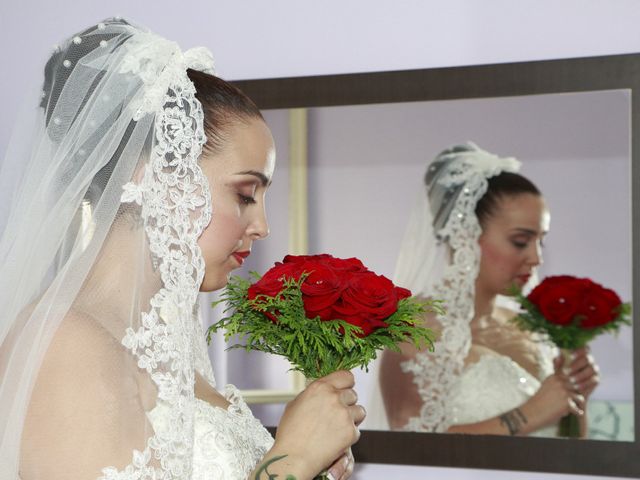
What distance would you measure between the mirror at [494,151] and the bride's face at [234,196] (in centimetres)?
82

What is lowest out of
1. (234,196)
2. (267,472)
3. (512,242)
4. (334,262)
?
(267,472)

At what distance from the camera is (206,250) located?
1529 millimetres

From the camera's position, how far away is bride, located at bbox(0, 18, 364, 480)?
128 centimetres

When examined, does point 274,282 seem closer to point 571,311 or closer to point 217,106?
point 217,106

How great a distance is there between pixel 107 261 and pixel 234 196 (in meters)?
0.25

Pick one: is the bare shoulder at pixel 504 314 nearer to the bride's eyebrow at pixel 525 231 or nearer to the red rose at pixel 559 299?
the red rose at pixel 559 299

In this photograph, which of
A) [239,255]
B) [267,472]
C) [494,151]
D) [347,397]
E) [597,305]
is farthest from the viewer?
[494,151]

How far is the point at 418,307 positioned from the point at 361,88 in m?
1.03

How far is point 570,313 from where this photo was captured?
220cm

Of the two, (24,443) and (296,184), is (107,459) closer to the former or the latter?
(24,443)

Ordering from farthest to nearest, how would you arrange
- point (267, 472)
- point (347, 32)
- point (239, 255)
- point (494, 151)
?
point (347, 32)
point (494, 151)
point (239, 255)
point (267, 472)

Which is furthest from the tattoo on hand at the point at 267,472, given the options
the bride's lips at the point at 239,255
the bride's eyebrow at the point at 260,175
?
the bride's eyebrow at the point at 260,175

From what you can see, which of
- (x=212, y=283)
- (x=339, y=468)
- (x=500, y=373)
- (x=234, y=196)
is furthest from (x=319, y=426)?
(x=500, y=373)

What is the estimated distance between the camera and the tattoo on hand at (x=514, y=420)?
224 centimetres
